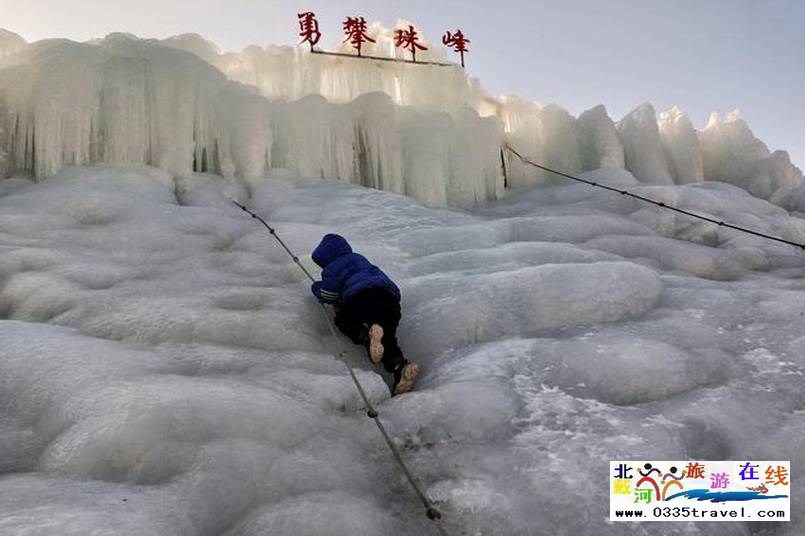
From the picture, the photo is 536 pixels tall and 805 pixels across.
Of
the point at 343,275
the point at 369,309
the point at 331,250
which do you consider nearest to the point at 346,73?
the point at 331,250

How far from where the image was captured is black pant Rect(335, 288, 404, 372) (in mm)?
4859

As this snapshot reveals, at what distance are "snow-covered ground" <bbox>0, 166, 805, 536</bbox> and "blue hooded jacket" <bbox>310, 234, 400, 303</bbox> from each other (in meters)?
0.38

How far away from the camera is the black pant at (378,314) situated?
15.9 feet

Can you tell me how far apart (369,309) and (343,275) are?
54cm

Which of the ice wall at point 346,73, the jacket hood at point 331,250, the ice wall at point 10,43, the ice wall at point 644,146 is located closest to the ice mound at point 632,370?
the jacket hood at point 331,250

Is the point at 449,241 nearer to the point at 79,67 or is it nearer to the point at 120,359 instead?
the point at 120,359

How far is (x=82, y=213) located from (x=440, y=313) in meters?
5.62

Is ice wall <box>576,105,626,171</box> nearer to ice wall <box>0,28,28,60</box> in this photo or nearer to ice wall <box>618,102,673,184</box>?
ice wall <box>618,102,673,184</box>

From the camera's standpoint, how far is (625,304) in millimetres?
5664

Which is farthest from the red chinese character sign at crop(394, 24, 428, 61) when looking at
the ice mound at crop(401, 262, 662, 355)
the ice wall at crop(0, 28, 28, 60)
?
the ice mound at crop(401, 262, 662, 355)

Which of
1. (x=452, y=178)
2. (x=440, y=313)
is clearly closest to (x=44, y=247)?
(x=440, y=313)

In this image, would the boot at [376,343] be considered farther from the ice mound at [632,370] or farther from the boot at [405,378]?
the ice mound at [632,370]

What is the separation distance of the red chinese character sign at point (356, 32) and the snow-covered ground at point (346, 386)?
28.4ft

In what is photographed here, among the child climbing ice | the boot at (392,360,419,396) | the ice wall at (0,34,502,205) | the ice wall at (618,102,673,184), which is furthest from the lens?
the ice wall at (618,102,673,184)
